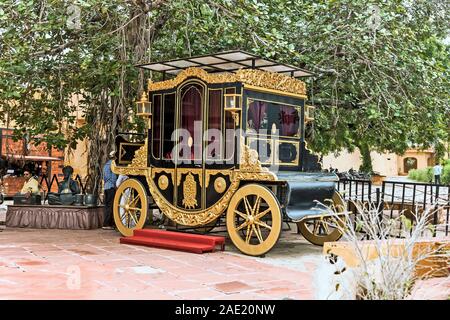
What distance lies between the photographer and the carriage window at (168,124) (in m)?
8.21

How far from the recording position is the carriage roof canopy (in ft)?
24.9

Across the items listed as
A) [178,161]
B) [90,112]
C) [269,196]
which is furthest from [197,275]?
[90,112]

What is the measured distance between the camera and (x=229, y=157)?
295 inches

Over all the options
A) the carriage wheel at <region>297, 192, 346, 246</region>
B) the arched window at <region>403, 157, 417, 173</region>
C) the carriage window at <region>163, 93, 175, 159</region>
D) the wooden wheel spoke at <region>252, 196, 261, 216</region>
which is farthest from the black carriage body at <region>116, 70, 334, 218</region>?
the arched window at <region>403, 157, 417, 173</region>

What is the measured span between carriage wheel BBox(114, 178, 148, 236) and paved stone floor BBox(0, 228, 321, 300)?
0.53 m

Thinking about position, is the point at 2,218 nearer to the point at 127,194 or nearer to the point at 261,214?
the point at 127,194

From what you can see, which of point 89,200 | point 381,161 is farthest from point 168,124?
point 381,161

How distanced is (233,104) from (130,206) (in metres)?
2.58

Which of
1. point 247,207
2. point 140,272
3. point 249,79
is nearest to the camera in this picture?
point 140,272

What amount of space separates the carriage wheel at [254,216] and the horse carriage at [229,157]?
1cm

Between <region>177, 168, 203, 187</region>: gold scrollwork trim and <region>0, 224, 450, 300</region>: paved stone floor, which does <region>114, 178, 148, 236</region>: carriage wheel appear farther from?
<region>177, 168, 203, 187</region>: gold scrollwork trim

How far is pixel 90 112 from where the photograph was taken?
10750 mm
